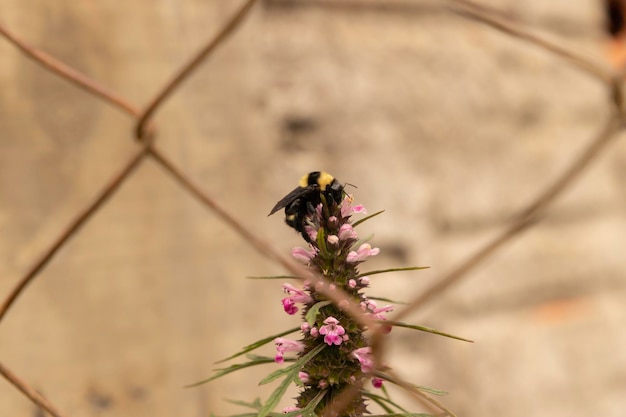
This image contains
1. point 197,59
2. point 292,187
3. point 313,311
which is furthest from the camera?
point 292,187

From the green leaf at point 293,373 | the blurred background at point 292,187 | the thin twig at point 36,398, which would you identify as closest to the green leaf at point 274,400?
the green leaf at point 293,373

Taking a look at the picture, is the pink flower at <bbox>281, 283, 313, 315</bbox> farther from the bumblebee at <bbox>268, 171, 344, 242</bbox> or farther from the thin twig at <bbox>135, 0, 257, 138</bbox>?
the thin twig at <bbox>135, 0, 257, 138</bbox>

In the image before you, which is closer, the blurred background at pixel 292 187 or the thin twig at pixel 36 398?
the thin twig at pixel 36 398

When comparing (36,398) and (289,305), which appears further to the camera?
(36,398)

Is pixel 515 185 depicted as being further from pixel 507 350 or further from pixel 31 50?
pixel 31 50

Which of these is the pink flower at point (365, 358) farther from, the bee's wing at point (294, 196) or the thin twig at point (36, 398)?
the thin twig at point (36, 398)

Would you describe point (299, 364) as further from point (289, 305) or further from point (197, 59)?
point (197, 59)

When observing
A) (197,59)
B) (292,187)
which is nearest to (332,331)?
(197,59)
